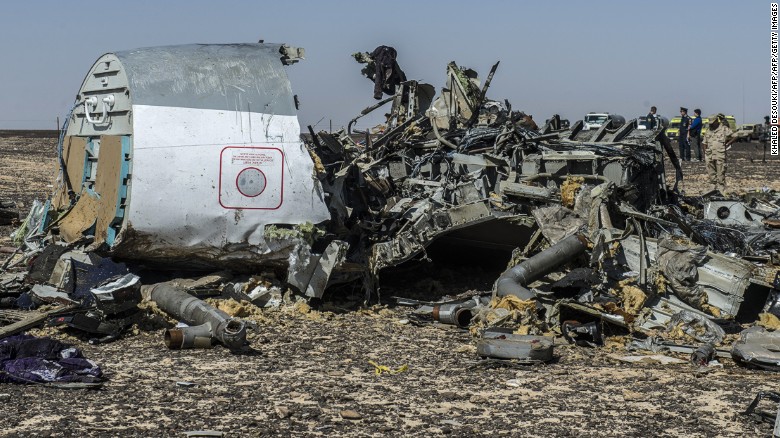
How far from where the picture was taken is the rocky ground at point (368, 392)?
615 cm

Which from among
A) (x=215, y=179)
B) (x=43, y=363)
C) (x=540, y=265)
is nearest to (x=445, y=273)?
(x=540, y=265)

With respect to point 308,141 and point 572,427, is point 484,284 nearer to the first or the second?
point 308,141

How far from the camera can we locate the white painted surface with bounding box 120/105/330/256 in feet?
31.6

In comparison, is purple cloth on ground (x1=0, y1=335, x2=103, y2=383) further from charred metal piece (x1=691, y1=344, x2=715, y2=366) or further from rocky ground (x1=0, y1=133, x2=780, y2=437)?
charred metal piece (x1=691, y1=344, x2=715, y2=366)

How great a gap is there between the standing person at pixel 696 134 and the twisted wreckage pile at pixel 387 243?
18.9m

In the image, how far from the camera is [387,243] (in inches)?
413

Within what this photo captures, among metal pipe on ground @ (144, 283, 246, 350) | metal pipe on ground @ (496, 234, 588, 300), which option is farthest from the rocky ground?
metal pipe on ground @ (496, 234, 588, 300)

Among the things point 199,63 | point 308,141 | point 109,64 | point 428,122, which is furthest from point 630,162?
point 109,64

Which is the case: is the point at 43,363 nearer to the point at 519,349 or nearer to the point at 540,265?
the point at 519,349

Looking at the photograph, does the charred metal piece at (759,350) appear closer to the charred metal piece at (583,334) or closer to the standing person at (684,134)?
the charred metal piece at (583,334)

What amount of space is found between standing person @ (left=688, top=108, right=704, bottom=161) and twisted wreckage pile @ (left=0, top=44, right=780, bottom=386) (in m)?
18.9

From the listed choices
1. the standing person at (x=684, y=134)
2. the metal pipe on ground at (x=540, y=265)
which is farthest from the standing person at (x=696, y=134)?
the metal pipe on ground at (x=540, y=265)

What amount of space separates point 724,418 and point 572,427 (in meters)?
1.08

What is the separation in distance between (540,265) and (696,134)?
2446cm
